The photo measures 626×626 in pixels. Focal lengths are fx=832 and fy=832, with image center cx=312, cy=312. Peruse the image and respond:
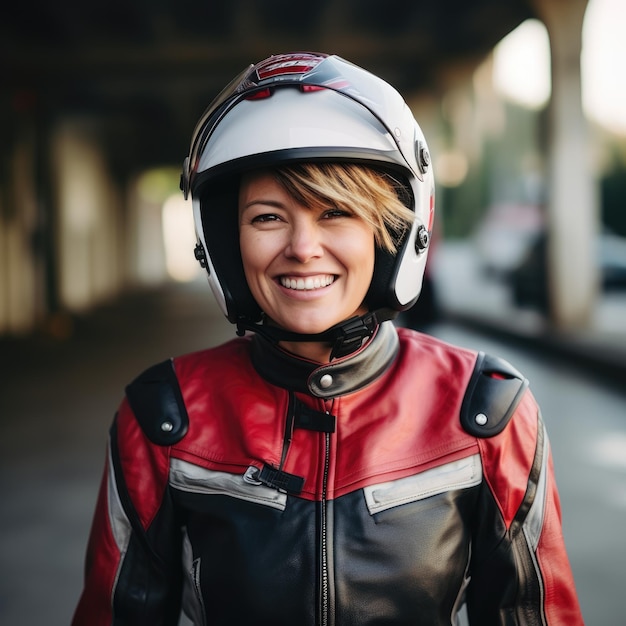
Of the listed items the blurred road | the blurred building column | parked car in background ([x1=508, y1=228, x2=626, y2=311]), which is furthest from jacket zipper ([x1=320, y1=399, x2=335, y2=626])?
parked car in background ([x1=508, y1=228, x2=626, y2=311])

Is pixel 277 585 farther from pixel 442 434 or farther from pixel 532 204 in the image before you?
pixel 532 204

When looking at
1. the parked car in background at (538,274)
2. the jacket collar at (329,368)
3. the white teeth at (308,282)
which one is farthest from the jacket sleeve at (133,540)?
the parked car in background at (538,274)

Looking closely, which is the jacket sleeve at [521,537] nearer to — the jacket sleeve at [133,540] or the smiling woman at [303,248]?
the smiling woman at [303,248]

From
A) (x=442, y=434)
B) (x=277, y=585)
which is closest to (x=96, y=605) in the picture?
(x=277, y=585)

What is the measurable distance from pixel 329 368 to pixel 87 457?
147 inches

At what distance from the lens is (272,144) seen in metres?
1.25

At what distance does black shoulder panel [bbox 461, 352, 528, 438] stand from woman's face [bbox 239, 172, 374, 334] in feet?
0.77

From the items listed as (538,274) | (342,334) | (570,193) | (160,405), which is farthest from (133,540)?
(538,274)

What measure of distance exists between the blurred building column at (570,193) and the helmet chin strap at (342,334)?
25.4 ft

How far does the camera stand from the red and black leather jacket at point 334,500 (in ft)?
4.06

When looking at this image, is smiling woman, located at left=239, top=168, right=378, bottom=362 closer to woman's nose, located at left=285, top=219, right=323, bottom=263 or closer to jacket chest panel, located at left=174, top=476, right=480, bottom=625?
woman's nose, located at left=285, top=219, right=323, bottom=263

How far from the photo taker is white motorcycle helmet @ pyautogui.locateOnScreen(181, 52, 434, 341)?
1.26 m

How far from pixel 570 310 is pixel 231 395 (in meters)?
7.96

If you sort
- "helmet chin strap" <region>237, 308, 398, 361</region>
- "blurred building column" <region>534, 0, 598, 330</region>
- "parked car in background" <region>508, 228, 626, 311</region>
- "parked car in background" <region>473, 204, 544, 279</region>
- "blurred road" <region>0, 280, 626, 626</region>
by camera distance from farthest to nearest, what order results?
"parked car in background" <region>473, 204, 544, 279</region>
"parked car in background" <region>508, 228, 626, 311</region>
"blurred building column" <region>534, 0, 598, 330</region>
"blurred road" <region>0, 280, 626, 626</region>
"helmet chin strap" <region>237, 308, 398, 361</region>
